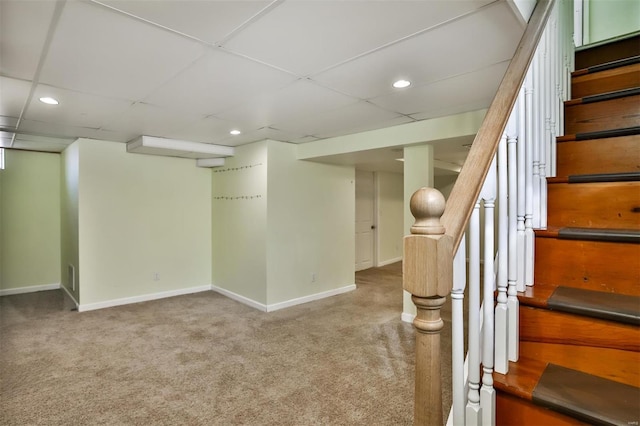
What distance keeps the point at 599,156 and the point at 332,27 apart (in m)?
1.44

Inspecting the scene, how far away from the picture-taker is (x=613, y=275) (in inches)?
47.4

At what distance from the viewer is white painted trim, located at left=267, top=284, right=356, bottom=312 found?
4.29 metres

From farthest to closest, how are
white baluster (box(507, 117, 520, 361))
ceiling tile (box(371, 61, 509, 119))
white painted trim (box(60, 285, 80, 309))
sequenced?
white painted trim (box(60, 285, 80, 309)) → ceiling tile (box(371, 61, 509, 119)) → white baluster (box(507, 117, 520, 361))

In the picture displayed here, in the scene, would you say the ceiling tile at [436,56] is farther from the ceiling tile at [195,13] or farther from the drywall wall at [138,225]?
the drywall wall at [138,225]

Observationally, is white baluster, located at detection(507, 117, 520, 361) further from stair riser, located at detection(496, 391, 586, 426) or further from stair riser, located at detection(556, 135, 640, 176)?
stair riser, located at detection(556, 135, 640, 176)

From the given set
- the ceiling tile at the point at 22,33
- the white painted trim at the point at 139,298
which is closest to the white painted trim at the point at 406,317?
the white painted trim at the point at 139,298

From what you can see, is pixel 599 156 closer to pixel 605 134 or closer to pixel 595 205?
pixel 605 134

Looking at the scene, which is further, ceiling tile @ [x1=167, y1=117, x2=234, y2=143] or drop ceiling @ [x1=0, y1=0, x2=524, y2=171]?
ceiling tile @ [x1=167, y1=117, x2=234, y2=143]

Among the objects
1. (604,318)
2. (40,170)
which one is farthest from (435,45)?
(40,170)

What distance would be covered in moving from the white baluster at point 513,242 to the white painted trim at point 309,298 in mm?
3461

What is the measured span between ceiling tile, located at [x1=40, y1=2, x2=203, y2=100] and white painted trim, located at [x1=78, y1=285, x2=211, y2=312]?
298cm

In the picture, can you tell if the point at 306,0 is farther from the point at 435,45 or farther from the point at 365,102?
the point at 365,102

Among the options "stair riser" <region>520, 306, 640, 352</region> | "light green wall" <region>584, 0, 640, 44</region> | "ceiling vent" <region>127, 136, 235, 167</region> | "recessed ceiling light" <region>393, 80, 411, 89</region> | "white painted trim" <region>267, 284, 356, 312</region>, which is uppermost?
"light green wall" <region>584, 0, 640, 44</region>

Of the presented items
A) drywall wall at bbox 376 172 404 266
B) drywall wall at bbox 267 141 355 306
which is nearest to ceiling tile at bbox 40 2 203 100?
drywall wall at bbox 267 141 355 306
